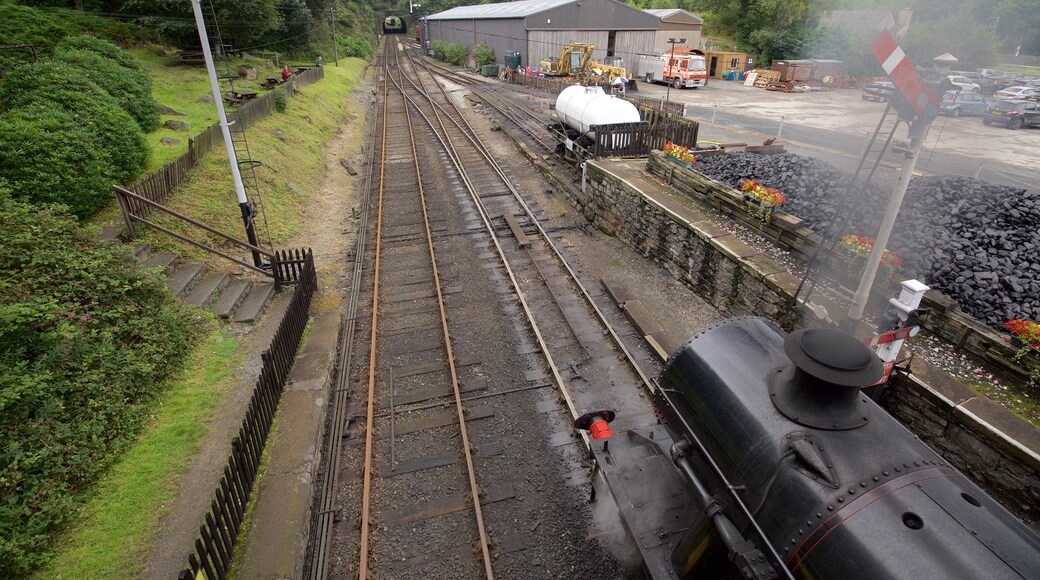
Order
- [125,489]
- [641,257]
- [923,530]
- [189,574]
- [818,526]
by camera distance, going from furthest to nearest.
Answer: [641,257] < [125,489] < [189,574] < [818,526] < [923,530]

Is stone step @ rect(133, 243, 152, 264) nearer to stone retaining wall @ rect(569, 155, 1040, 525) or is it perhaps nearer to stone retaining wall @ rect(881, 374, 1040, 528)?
stone retaining wall @ rect(569, 155, 1040, 525)

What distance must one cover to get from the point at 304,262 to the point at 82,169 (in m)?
5.03

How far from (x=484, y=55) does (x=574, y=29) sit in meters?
9.96

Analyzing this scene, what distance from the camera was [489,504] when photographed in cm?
690

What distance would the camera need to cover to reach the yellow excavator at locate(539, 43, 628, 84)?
1432 inches

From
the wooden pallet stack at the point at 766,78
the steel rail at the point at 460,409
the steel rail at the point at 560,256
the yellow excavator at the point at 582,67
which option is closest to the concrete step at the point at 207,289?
the steel rail at the point at 460,409

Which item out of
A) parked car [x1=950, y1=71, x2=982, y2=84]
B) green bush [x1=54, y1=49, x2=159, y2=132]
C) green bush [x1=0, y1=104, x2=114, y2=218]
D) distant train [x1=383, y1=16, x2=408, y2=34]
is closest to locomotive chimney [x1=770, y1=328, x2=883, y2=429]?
parked car [x1=950, y1=71, x2=982, y2=84]

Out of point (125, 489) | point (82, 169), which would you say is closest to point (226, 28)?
point (82, 169)

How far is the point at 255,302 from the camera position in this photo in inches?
429

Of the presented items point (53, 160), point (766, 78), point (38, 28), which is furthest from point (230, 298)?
point (766, 78)

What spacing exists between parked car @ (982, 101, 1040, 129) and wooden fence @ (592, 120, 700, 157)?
17477 millimetres

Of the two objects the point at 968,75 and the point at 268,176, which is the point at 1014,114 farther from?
the point at 268,176

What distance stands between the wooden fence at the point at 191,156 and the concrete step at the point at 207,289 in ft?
8.66

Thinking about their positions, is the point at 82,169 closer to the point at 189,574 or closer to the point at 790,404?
the point at 189,574
